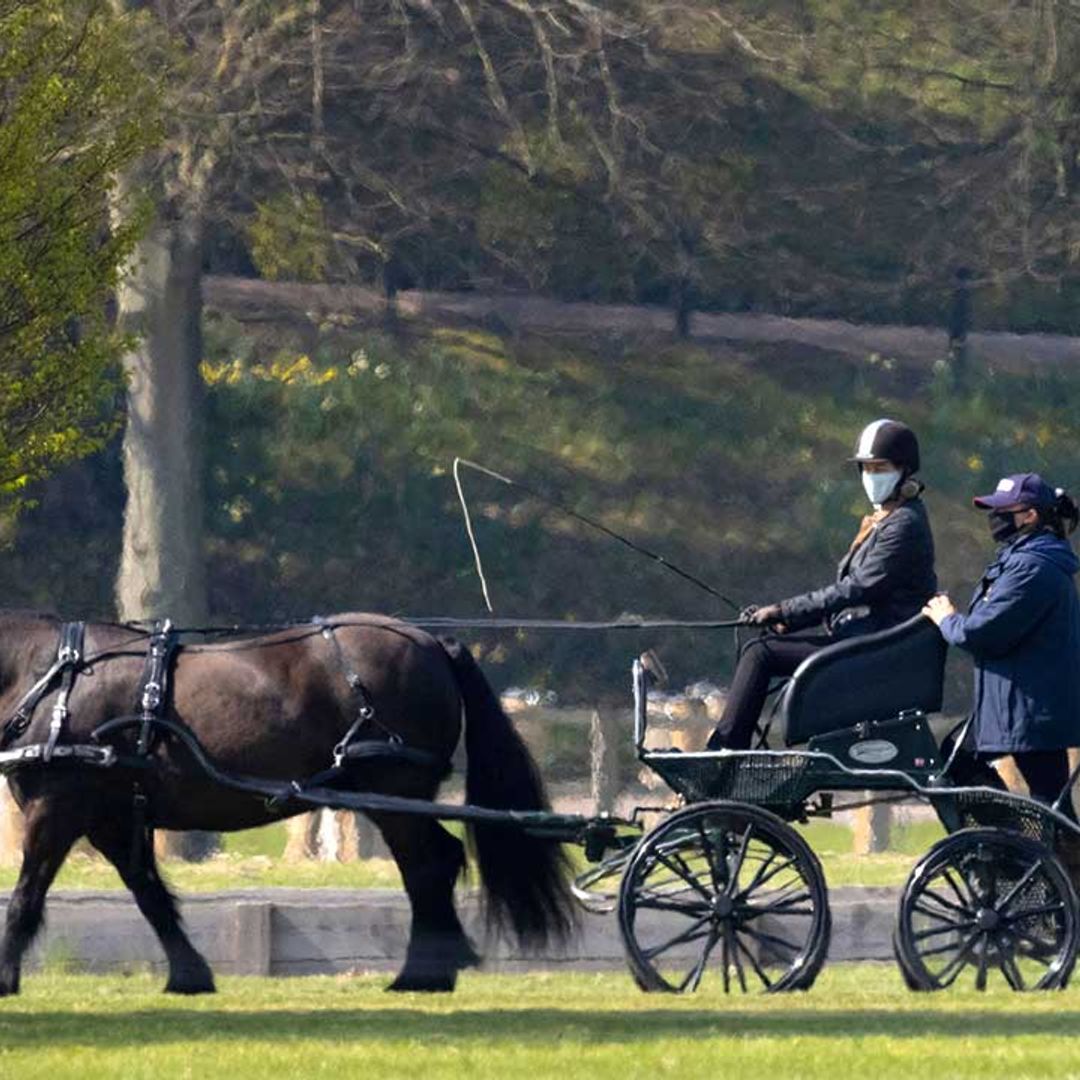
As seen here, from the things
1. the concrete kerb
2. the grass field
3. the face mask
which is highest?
the face mask

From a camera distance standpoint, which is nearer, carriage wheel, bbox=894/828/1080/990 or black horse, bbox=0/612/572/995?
carriage wheel, bbox=894/828/1080/990

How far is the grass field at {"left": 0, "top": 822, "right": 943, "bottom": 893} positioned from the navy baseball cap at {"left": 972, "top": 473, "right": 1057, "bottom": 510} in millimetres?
3828

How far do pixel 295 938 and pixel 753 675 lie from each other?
8.67 ft

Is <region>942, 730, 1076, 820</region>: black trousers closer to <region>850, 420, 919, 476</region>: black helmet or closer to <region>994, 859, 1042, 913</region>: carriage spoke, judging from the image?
<region>994, 859, 1042, 913</region>: carriage spoke

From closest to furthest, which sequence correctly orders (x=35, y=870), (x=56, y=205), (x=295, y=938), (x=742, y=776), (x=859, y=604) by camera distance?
(x=742, y=776) < (x=859, y=604) < (x=35, y=870) < (x=295, y=938) < (x=56, y=205)

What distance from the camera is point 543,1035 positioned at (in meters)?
8.32

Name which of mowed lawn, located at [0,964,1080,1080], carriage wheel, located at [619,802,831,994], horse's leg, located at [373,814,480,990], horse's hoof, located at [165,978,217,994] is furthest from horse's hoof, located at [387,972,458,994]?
carriage wheel, located at [619,802,831,994]

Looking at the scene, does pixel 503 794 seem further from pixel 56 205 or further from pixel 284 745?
pixel 56 205

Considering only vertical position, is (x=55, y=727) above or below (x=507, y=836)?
above

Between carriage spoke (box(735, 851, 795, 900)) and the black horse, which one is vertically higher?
the black horse

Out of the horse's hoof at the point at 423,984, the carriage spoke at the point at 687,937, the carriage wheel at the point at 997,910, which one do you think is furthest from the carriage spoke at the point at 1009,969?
the horse's hoof at the point at 423,984

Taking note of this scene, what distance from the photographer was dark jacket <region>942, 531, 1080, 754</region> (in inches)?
376

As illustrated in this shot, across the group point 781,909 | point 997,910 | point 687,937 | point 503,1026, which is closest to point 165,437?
point 687,937

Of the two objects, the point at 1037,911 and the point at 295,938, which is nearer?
the point at 1037,911
